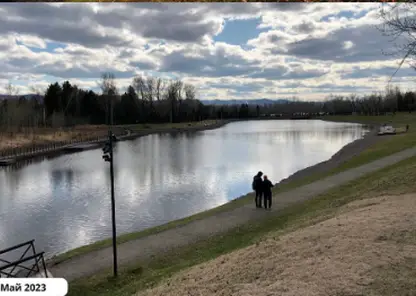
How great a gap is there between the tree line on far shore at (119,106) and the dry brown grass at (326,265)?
52.1 m

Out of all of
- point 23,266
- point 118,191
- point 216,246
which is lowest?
point 118,191

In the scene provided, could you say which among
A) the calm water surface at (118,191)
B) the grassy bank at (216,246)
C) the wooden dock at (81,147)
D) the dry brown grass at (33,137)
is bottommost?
the calm water surface at (118,191)

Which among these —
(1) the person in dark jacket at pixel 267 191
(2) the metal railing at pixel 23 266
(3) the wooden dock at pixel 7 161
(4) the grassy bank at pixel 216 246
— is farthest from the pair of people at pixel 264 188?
(3) the wooden dock at pixel 7 161

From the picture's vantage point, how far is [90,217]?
15.6 meters

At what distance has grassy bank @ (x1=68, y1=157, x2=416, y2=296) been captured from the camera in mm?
7738

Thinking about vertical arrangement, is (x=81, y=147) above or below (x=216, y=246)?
below

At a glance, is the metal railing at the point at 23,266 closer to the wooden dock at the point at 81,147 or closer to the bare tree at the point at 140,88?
the wooden dock at the point at 81,147

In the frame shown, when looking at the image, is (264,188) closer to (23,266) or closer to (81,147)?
(23,266)

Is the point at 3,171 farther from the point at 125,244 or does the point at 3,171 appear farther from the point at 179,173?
the point at 125,244

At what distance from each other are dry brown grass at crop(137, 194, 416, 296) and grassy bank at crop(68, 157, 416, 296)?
4.67ft

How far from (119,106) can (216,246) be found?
82.2 meters

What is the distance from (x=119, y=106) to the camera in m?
88.8

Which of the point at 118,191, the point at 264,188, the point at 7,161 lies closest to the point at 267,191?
the point at 264,188

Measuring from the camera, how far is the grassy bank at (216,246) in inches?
305
